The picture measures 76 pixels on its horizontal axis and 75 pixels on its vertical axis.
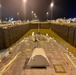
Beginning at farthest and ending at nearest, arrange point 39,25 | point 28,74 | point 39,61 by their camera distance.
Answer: point 39,25 → point 39,61 → point 28,74

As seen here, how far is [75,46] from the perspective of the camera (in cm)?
3900

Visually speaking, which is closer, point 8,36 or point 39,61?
point 39,61

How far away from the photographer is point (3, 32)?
152ft

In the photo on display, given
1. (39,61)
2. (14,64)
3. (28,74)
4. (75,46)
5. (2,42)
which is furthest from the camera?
(2,42)

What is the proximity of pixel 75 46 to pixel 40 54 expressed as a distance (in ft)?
88.2

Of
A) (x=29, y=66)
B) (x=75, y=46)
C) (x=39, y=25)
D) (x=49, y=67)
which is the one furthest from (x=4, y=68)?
(x=39, y=25)

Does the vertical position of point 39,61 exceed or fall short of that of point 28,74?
it exceeds it

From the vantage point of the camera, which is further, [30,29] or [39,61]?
[30,29]

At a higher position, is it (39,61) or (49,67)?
(39,61)

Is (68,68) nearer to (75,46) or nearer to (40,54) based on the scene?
(40,54)

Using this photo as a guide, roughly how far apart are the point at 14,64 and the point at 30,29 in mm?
69326

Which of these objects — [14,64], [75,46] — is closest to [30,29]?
[75,46]

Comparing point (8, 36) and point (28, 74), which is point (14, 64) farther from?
point (8, 36)

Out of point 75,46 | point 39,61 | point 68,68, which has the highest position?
point 39,61
